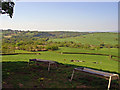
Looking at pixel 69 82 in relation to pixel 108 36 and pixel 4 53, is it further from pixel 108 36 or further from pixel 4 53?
pixel 108 36

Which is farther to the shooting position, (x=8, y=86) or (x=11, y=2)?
(x=11, y=2)

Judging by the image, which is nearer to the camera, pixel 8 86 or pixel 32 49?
pixel 8 86

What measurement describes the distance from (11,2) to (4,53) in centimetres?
842

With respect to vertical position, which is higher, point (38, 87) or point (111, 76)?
point (111, 76)

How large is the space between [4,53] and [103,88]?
1119 cm

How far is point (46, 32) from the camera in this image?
110ft

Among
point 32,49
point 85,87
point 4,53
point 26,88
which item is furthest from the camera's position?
point 32,49

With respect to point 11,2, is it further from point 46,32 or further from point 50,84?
point 46,32

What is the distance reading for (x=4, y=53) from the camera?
43.5ft

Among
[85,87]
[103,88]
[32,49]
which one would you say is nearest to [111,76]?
[103,88]

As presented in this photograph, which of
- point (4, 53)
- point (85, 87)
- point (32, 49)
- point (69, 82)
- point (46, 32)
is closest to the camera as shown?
point (85, 87)

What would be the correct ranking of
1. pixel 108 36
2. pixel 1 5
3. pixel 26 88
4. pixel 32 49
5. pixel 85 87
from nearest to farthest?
pixel 26 88, pixel 85 87, pixel 1 5, pixel 32 49, pixel 108 36

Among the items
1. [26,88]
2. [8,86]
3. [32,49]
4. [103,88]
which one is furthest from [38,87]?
[32,49]

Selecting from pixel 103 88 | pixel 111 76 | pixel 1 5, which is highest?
pixel 1 5
